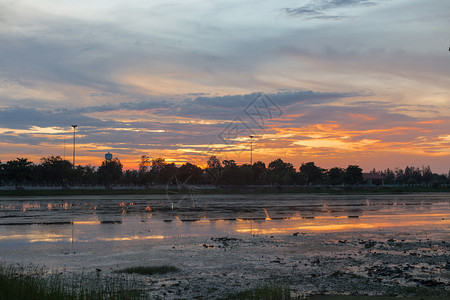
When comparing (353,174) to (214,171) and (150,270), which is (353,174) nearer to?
(214,171)

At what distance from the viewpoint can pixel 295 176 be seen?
19975 cm

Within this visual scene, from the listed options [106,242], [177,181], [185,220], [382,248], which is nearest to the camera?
[382,248]

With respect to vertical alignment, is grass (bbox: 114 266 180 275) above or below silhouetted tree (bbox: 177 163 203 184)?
below

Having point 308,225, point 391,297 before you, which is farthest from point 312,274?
point 308,225

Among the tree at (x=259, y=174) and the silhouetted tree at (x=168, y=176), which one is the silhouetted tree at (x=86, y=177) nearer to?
the silhouetted tree at (x=168, y=176)

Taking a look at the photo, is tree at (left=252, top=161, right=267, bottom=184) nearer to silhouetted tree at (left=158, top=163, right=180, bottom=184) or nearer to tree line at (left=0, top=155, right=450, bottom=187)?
tree line at (left=0, top=155, right=450, bottom=187)

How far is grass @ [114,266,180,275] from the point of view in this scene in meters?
18.0

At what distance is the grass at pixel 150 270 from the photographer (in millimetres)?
18000

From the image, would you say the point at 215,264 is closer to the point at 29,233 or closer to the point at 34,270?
the point at 34,270

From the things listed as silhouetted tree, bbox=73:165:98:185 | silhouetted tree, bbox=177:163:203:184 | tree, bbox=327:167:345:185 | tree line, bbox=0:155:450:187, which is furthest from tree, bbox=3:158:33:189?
tree, bbox=327:167:345:185

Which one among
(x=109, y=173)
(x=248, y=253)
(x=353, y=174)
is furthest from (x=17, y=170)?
(x=353, y=174)

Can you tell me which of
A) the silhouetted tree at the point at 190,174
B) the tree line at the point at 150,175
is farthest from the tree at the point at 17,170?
the silhouetted tree at the point at 190,174

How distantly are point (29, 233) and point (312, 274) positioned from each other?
71.2 ft

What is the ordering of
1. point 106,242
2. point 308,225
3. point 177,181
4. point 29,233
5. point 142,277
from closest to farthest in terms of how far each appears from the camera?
point 142,277 → point 106,242 → point 29,233 → point 308,225 → point 177,181
